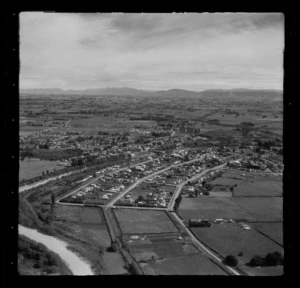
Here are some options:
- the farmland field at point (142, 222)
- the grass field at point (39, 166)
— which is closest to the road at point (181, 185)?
the farmland field at point (142, 222)

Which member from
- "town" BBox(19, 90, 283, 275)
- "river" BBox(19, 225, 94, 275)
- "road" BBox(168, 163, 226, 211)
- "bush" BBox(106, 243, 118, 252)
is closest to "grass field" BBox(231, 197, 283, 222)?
"town" BBox(19, 90, 283, 275)

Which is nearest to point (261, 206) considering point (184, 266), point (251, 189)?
point (251, 189)

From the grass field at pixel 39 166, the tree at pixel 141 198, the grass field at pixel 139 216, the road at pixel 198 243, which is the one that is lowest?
the road at pixel 198 243

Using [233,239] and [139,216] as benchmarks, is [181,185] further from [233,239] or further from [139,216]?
[233,239]

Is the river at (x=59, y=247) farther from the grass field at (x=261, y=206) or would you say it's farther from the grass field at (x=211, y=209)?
the grass field at (x=261, y=206)
